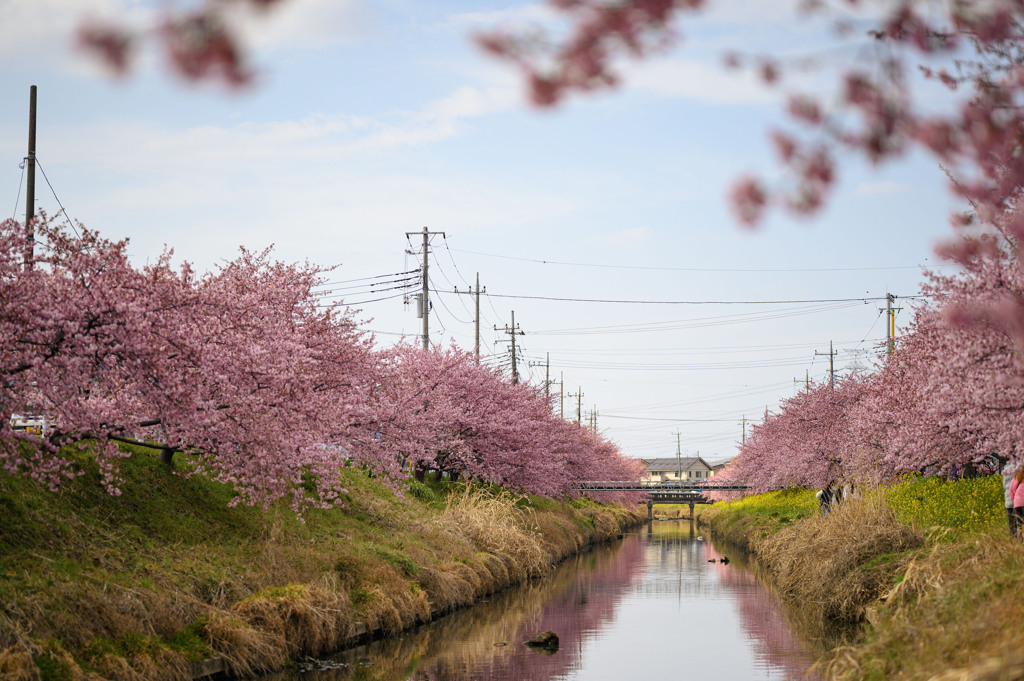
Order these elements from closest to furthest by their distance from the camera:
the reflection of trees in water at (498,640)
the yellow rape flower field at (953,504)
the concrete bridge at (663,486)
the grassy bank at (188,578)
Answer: the grassy bank at (188,578) < the reflection of trees in water at (498,640) < the yellow rape flower field at (953,504) < the concrete bridge at (663,486)

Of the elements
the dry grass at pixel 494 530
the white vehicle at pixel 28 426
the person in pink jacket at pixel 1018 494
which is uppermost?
the white vehicle at pixel 28 426

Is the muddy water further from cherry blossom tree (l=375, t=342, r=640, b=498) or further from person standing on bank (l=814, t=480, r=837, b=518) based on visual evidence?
cherry blossom tree (l=375, t=342, r=640, b=498)

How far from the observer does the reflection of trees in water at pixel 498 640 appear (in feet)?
60.5

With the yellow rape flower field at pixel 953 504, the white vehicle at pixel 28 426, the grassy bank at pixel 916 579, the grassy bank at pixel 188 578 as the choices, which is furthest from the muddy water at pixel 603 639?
the white vehicle at pixel 28 426

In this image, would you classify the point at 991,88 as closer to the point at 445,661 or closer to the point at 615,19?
the point at 615,19

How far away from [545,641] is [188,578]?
7706 millimetres

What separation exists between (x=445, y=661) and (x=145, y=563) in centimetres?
586

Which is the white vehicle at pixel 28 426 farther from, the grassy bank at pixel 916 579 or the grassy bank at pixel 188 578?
the grassy bank at pixel 916 579

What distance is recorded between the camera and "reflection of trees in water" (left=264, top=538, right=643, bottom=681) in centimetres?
1844

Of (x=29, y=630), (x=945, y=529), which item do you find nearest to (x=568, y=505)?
(x=945, y=529)

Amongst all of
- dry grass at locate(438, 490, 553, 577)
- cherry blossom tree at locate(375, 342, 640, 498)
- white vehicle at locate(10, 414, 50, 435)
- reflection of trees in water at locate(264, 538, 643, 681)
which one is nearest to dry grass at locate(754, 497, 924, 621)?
reflection of trees in water at locate(264, 538, 643, 681)

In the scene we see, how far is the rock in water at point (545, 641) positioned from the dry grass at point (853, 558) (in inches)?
250

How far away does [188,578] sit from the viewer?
58.2 ft

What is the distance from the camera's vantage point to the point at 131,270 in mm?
16078
